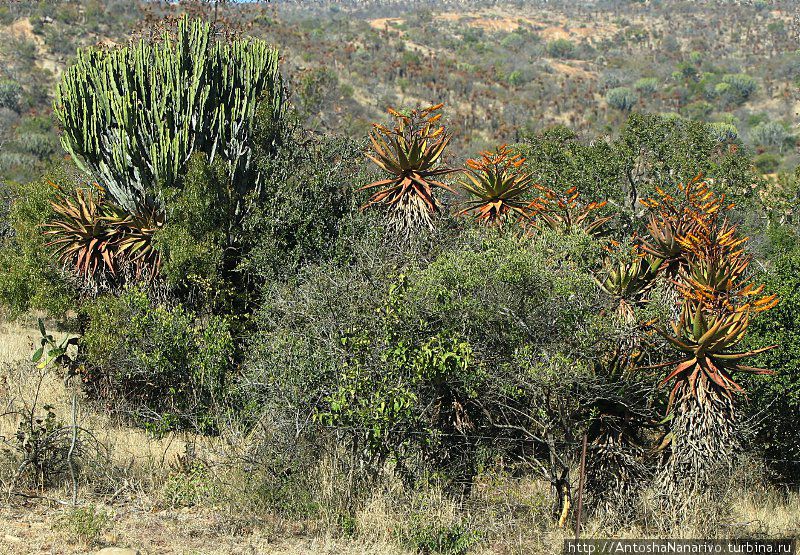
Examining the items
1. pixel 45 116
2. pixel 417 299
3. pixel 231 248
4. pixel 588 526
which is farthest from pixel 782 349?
pixel 45 116

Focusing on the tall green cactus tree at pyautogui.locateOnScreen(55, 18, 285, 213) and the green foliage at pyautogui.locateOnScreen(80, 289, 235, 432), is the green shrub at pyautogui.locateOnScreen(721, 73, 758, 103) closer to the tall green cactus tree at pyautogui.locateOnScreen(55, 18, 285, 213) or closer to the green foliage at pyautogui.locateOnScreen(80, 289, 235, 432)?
the tall green cactus tree at pyautogui.locateOnScreen(55, 18, 285, 213)

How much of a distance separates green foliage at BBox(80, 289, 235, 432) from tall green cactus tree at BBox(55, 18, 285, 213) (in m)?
2.20

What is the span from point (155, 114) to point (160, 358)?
14.2 feet

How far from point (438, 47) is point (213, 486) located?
7024 cm

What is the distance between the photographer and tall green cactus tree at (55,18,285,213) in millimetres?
13617

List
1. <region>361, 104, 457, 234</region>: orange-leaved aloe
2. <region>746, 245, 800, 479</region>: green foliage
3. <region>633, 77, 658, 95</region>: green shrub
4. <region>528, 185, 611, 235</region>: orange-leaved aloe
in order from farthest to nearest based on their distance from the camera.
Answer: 1. <region>633, 77, 658, 95</region>: green shrub
2. <region>361, 104, 457, 234</region>: orange-leaved aloe
3. <region>528, 185, 611, 235</region>: orange-leaved aloe
4. <region>746, 245, 800, 479</region>: green foliage

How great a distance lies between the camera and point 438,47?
7494cm

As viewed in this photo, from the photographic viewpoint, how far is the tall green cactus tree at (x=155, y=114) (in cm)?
1362

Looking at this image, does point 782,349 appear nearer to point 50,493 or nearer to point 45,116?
point 50,493

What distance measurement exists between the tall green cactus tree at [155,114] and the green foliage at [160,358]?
7.21 feet

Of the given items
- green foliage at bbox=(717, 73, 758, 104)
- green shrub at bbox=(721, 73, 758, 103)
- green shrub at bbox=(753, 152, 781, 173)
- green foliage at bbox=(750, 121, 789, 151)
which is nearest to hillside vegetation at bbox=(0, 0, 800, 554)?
green shrub at bbox=(753, 152, 781, 173)

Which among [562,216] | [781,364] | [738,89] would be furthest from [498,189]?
[738,89]

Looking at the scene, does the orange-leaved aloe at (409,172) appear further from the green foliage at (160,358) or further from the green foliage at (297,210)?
the green foliage at (160,358)

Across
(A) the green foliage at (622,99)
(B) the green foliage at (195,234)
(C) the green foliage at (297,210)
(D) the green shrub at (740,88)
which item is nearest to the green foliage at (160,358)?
(B) the green foliage at (195,234)
